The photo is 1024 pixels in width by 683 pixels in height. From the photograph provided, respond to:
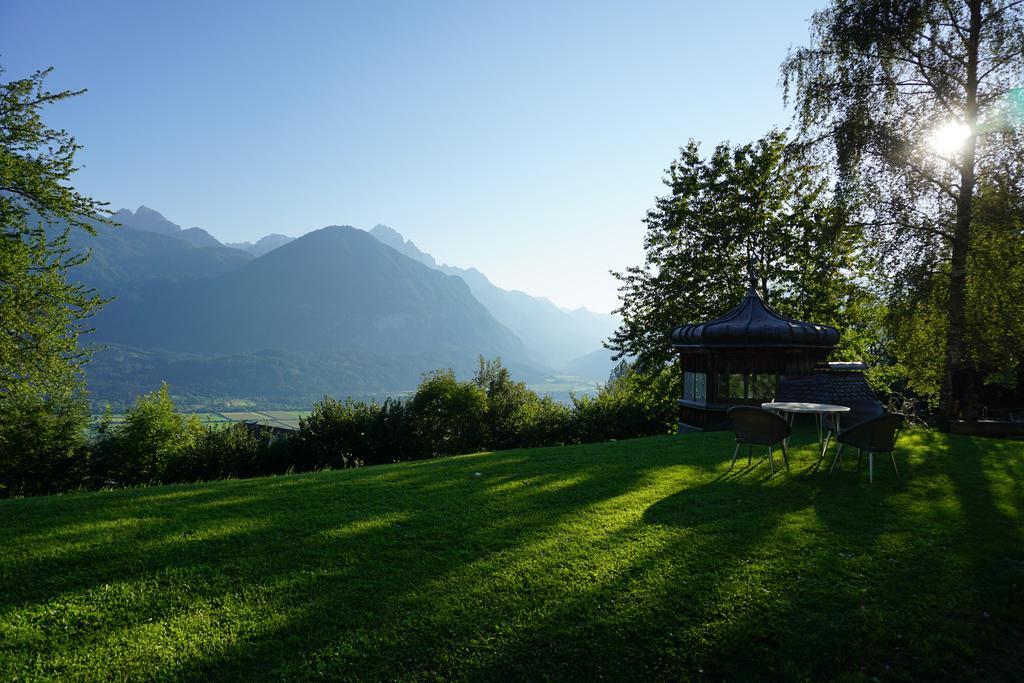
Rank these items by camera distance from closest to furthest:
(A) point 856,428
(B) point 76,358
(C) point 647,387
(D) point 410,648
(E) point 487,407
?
(D) point 410,648, (A) point 856,428, (B) point 76,358, (E) point 487,407, (C) point 647,387

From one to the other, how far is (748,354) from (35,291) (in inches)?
807

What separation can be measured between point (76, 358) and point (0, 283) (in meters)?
3.09

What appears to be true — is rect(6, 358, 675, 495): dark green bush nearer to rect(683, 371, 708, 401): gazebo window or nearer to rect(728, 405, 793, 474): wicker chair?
rect(683, 371, 708, 401): gazebo window

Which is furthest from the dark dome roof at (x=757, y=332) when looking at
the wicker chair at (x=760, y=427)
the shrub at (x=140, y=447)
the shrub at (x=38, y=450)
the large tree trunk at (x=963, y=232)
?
the shrub at (x=38, y=450)

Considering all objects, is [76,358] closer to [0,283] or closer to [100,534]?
[0,283]

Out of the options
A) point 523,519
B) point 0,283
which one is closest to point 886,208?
point 523,519

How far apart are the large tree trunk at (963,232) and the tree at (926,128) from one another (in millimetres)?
27

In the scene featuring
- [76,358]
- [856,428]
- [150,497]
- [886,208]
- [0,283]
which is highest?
[886,208]

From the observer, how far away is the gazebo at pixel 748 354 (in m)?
14.5

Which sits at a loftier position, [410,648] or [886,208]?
[886,208]

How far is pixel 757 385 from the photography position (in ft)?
49.2

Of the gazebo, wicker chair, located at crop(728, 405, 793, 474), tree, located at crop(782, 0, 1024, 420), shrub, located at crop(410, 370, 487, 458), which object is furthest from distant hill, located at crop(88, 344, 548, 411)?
wicker chair, located at crop(728, 405, 793, 474)

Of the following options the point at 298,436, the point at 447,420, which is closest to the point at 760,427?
the point at 447,420

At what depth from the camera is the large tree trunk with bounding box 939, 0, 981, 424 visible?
44.4 feet
